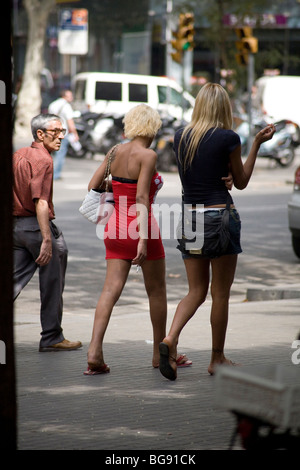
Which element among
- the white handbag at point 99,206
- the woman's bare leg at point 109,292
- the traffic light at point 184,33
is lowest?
the traffic light at point 184,33

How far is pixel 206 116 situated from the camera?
5859 mm

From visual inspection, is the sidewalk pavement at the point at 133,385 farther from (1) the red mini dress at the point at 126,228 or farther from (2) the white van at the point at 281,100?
(2) the white van at the point at 281,100

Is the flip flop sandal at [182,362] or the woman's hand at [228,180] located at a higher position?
the woman's hand at [228,180]

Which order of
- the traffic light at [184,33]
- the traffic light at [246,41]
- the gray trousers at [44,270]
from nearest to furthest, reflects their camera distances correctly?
1. the gray trousers at [44,270]
2. the traffic light at [246,41]
3. the traffic light at [184,33]

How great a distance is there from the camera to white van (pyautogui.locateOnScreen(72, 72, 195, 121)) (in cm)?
2642

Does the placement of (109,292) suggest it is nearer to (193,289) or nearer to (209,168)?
(193,289)

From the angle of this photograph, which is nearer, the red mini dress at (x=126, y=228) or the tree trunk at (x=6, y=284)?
the tree trunk at (x=6, y=284)

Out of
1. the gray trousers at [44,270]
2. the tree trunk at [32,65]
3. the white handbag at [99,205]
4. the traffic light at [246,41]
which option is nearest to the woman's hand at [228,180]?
the white handbag at [99,205]

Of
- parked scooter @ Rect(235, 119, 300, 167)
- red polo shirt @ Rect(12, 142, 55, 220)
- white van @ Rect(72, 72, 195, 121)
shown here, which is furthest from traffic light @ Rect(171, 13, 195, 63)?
red polo shirt @ Rect(12, 142, 55, 220)

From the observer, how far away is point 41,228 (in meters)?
6.64

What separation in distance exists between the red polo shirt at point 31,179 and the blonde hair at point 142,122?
32.1 inches

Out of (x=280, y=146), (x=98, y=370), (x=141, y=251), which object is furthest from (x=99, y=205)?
(x=280, y=146)

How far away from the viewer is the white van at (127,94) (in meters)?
26.4
